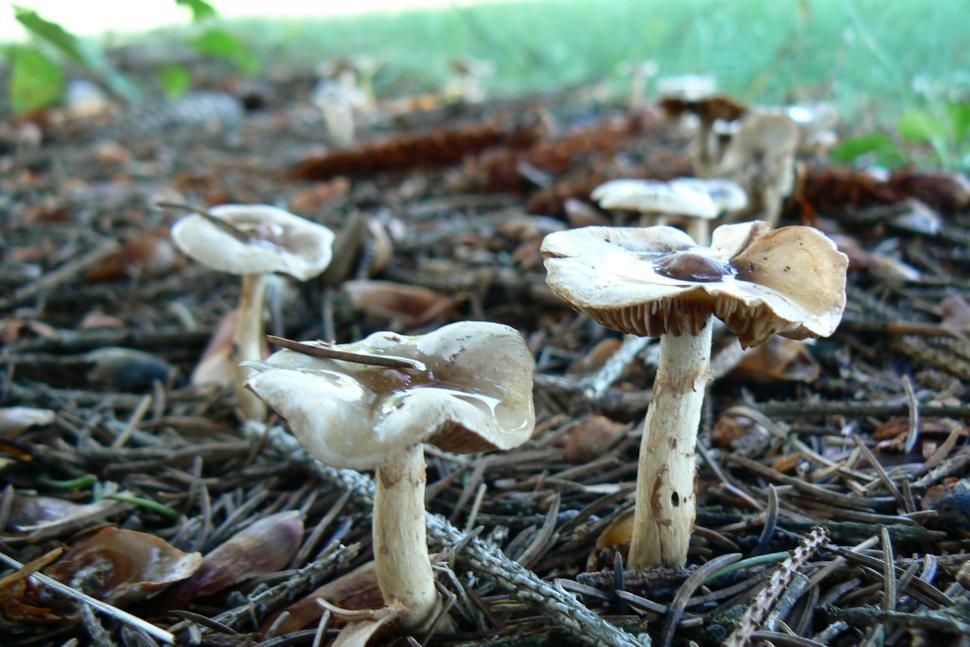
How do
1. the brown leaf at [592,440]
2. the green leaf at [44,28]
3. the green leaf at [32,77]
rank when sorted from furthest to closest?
1. the green leaf at [32,77]
2. the green leaf at [44,28]
3. the brown leaf at [592,440]

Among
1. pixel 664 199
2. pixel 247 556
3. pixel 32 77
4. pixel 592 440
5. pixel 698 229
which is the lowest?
pixel 247 556

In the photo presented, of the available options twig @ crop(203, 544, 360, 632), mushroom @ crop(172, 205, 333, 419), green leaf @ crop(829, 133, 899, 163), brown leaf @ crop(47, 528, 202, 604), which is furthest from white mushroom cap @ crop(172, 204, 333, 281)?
green leaf @ crop(829, 133, 899, 163)

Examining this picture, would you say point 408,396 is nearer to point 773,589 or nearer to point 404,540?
point 404,540

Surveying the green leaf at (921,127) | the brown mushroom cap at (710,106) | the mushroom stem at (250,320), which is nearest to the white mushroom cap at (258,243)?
the mushroom stem at (250,320)

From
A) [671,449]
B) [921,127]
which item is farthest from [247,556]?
[921,127]

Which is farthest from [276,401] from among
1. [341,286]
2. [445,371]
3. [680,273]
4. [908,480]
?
[341,286]

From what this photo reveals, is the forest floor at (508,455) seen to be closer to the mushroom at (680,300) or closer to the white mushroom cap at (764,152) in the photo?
the mushroom at (680,300)
